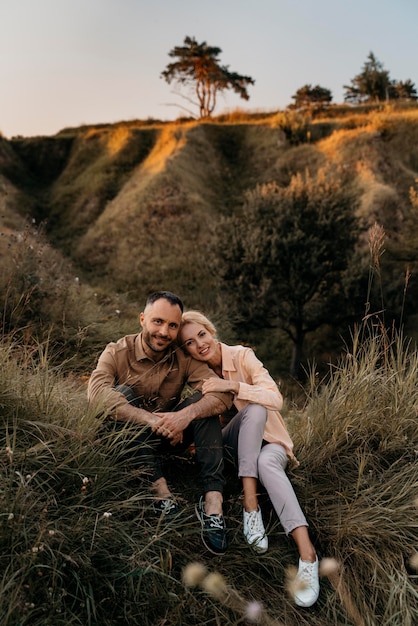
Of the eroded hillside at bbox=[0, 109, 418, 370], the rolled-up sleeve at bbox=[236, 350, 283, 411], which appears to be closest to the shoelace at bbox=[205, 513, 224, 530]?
the rolled-up sleeve at bbox=[236, 350, 283, 411]

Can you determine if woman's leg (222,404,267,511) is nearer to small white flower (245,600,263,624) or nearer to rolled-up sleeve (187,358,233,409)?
rolled-up sleeve (187,358,233,409)

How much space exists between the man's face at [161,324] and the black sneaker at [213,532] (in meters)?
1.12

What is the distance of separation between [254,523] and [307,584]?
17.2 inches

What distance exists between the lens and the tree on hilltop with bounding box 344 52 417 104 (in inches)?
1753

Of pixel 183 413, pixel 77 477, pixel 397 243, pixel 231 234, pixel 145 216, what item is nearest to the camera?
pixel 77 477

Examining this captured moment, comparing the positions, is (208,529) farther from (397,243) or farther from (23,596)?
(397,243)

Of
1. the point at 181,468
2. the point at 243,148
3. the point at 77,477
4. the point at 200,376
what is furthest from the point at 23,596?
the point at 243,148

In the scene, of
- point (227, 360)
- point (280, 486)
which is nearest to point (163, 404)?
point (227, 360)

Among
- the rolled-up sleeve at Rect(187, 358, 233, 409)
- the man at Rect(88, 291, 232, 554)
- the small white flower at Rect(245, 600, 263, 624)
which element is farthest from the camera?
the rolled-up sleeve at Rect(187, 358, 233, 409)

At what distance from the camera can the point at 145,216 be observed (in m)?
25.5

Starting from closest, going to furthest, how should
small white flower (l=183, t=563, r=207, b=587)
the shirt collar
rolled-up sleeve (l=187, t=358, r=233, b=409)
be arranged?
small white flower (l=183, t=563, r=207, b=587)
rolled-up sleeve (l=187, t=358, r=233, b=409)
the shirt collar

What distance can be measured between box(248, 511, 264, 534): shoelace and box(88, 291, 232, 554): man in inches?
6.8

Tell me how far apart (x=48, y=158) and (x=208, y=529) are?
114ft

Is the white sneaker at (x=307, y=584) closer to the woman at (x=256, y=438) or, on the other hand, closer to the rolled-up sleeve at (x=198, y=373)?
the woman at (x=256, y=438)
